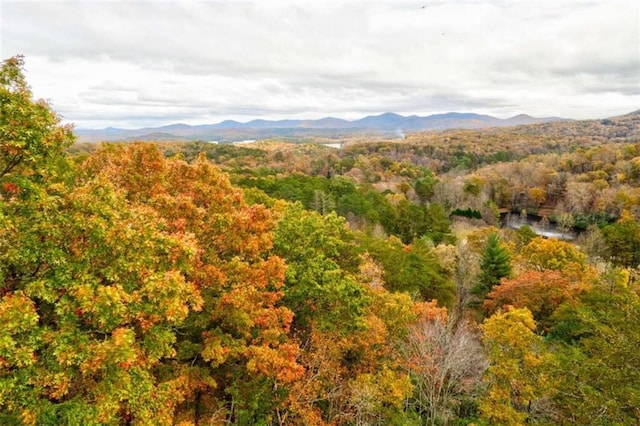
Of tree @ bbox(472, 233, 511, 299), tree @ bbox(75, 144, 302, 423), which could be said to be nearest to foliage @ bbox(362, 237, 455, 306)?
tree @ bbox(472, 233, 511, 299)

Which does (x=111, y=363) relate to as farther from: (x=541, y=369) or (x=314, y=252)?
(x=541, y=369)

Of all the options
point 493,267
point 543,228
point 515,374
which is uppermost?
point 515,374

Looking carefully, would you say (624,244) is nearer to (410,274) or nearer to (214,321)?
(410,274)

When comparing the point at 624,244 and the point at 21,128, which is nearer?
the point at 21,128

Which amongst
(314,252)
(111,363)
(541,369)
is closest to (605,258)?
(541,369)

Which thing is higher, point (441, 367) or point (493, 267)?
point (441, 367)

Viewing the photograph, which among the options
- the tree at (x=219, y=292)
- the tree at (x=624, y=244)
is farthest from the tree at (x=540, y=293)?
the tree at (x=624, y=244)

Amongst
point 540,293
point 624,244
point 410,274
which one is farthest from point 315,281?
point 624,244

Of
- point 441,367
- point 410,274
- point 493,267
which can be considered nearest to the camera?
point 441,367
